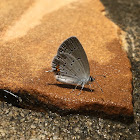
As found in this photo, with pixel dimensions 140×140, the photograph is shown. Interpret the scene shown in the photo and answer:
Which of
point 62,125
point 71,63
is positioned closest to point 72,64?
point 71,63

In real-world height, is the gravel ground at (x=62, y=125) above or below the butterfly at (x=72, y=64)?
below

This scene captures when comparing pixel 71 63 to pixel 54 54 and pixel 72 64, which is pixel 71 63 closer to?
pixel 72 64

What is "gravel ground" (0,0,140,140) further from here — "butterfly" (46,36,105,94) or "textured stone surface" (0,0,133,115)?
"butterfly" (46,36,105,94)

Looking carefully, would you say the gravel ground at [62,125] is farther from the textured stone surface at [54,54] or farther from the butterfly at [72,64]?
the butterfly at [72,64]

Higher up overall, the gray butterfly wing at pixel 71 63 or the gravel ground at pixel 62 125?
the gray butterfly wing at pixel 71 63

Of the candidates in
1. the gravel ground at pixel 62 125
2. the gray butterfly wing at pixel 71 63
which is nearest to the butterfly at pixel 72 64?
the gray butterfly wing at pixel 71 63

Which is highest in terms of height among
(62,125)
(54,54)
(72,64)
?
(72,64)

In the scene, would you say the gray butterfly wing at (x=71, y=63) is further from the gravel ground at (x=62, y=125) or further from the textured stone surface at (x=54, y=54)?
the gravel ground at (x=62, y=125)
